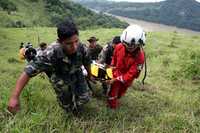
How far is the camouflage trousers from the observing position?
658cm

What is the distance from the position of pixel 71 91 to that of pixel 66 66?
0.41 meters

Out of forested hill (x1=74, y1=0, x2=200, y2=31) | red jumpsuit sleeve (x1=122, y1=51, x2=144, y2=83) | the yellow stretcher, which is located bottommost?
forested hill (x1=74, y1=0, x2=200, y2=31)

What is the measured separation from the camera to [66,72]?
21.6ft

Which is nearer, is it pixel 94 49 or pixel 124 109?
pixel 124 109

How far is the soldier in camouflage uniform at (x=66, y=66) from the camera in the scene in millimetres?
5875

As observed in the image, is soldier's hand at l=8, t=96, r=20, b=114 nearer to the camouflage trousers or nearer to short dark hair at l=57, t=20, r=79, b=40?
short dark hair at l=57, t=20, r=79, b=40

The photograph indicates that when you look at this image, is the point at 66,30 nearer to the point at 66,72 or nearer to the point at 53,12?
the point at 66,72

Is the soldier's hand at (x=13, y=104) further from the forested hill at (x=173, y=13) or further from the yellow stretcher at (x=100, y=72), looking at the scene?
the forested hill at (x=173, y=13)

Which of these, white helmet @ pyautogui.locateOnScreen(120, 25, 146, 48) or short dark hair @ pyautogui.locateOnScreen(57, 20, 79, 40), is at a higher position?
short dark hair @ pyautogui.locateOnScreen(57, 20, 79, 40)

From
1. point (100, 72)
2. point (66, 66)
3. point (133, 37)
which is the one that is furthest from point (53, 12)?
point (66, 66)

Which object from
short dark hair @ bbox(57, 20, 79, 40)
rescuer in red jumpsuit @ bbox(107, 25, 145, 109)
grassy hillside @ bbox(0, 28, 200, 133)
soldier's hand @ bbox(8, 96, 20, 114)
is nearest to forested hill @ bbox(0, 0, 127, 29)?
grassy hillside @ bbox(0, 28, 200, 133)

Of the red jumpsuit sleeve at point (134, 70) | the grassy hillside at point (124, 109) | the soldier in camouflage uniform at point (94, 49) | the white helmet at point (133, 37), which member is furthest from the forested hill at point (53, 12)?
the white helmet at point (133, 37)

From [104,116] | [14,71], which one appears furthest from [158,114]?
[14,71]

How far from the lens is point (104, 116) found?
6801mm
